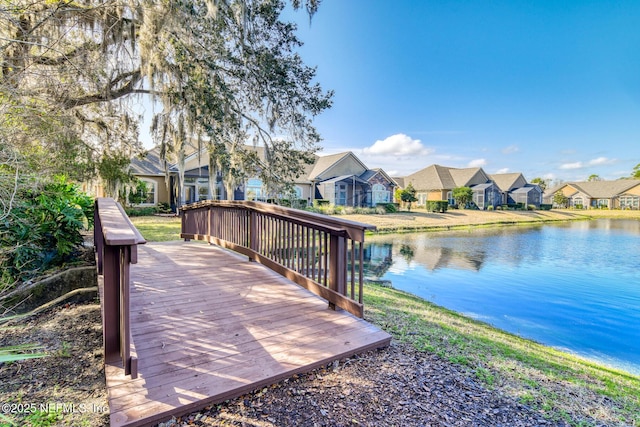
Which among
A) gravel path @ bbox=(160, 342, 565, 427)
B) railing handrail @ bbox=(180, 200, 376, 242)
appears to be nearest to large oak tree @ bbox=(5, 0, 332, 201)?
railing handrail @ bbox=(180, 200, 376, 242)

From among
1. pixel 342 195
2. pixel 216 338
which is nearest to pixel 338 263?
pixel 216 338

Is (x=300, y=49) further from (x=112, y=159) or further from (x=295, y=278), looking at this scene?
(x=112, y=159)

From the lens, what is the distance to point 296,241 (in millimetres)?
3791

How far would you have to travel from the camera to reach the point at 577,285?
7.67m

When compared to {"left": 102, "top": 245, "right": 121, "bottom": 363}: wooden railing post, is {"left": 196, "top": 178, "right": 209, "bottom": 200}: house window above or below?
above

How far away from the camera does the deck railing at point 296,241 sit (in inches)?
118

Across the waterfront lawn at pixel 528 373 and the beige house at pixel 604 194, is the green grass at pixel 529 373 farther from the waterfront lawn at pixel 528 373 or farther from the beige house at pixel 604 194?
the beige house at pixel 604 194

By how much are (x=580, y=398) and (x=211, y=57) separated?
7.62m

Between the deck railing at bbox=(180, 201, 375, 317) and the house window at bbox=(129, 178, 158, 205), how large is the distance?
10.8 meters

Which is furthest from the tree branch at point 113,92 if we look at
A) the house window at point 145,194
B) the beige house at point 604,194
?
the beige house at point 604,194

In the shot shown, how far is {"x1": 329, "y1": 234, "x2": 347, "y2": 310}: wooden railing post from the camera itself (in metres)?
2.99

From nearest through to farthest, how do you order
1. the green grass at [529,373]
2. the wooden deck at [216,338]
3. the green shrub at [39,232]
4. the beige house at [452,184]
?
the wooden deck at [216,338] < the green grass at [529,373] < the green shrub at [39,232] < the beige house at [452,184]

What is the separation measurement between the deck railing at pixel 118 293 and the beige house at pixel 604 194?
5498cm

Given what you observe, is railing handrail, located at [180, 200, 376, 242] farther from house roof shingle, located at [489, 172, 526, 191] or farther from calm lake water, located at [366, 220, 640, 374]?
house roof shingle, located at [489, 172, 526, 191]
